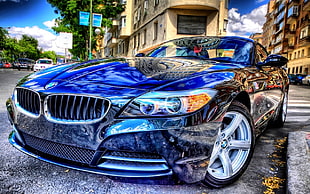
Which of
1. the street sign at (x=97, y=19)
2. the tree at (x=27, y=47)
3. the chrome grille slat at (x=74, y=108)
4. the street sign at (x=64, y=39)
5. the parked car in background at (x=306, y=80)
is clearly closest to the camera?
the chrome grille slat at (x=74, y=108)

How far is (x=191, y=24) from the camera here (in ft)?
59.3

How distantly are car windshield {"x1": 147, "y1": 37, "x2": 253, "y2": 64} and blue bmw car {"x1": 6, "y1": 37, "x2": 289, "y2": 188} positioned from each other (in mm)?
785

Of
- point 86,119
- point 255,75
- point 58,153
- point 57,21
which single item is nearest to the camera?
point 86,119

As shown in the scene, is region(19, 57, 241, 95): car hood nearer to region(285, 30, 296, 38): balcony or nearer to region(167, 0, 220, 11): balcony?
region(167, 0, 220, 11): balcony

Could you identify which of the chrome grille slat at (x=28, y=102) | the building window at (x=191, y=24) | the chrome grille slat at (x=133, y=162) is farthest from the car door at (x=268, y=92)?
the building window at (x=191, y=24)

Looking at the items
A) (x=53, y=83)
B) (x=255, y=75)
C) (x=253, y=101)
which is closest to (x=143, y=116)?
(x=53, y=83)

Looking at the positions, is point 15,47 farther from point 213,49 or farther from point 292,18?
point 213,49

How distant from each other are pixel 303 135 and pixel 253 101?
1.34 m

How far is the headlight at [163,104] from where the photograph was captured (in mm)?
1472

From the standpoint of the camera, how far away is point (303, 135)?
3.13m

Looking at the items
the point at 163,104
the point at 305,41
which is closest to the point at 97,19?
the point at 163,104

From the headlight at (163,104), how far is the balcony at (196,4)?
16796 millimetres

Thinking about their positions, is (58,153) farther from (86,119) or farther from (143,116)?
(143,116)

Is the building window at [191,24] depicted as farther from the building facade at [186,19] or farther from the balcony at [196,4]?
the balcony at [196,4]
